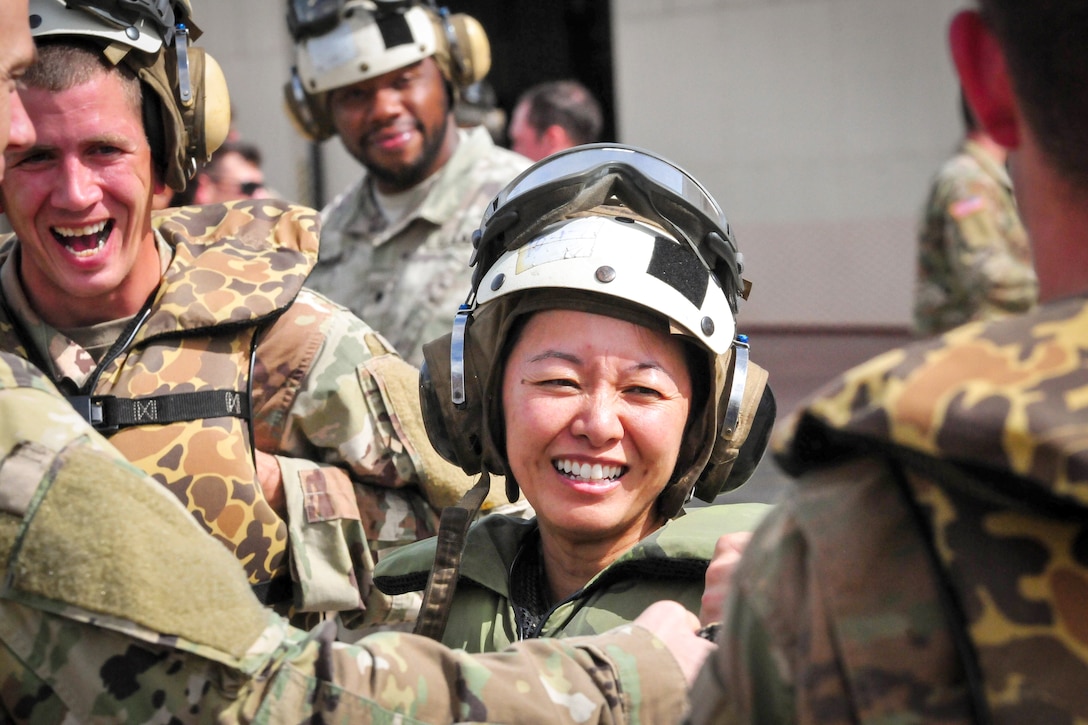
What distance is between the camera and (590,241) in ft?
7.28

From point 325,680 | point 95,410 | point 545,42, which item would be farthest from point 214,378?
point 545,42

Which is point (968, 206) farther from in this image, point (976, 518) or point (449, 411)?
point (976, 518)

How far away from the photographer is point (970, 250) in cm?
612

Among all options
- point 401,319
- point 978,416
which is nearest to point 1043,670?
point 978,416

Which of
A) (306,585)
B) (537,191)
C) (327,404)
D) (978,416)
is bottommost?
(306,585)

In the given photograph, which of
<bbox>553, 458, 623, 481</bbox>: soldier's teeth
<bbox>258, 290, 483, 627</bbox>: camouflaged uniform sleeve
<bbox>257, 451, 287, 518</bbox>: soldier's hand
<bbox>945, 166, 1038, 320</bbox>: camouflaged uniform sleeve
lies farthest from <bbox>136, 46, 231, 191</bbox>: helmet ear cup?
<bbox>945, 166, 1038, 320</bbox>: camouflaged uniform sleeve

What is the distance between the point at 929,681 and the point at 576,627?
1203 mm

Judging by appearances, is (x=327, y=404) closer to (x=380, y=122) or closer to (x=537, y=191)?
(x=537, y=191)

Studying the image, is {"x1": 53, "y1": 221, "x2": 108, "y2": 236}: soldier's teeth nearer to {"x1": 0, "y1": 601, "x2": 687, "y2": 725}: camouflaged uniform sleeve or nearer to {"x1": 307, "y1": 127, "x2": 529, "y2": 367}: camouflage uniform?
{"x1": 0, "y1": 601, "x2": 687, "y2": 725}: camouflaged uniform sleeve

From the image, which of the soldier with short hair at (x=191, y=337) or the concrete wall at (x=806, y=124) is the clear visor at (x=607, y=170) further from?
the concrete wall at (x=806, y=124)

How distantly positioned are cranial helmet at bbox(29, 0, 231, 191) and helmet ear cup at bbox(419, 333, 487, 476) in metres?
0.87

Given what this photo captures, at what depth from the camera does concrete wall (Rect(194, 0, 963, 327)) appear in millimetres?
11516

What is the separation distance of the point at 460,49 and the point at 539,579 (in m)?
3.49

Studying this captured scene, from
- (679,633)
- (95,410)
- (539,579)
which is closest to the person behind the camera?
(679,633)
